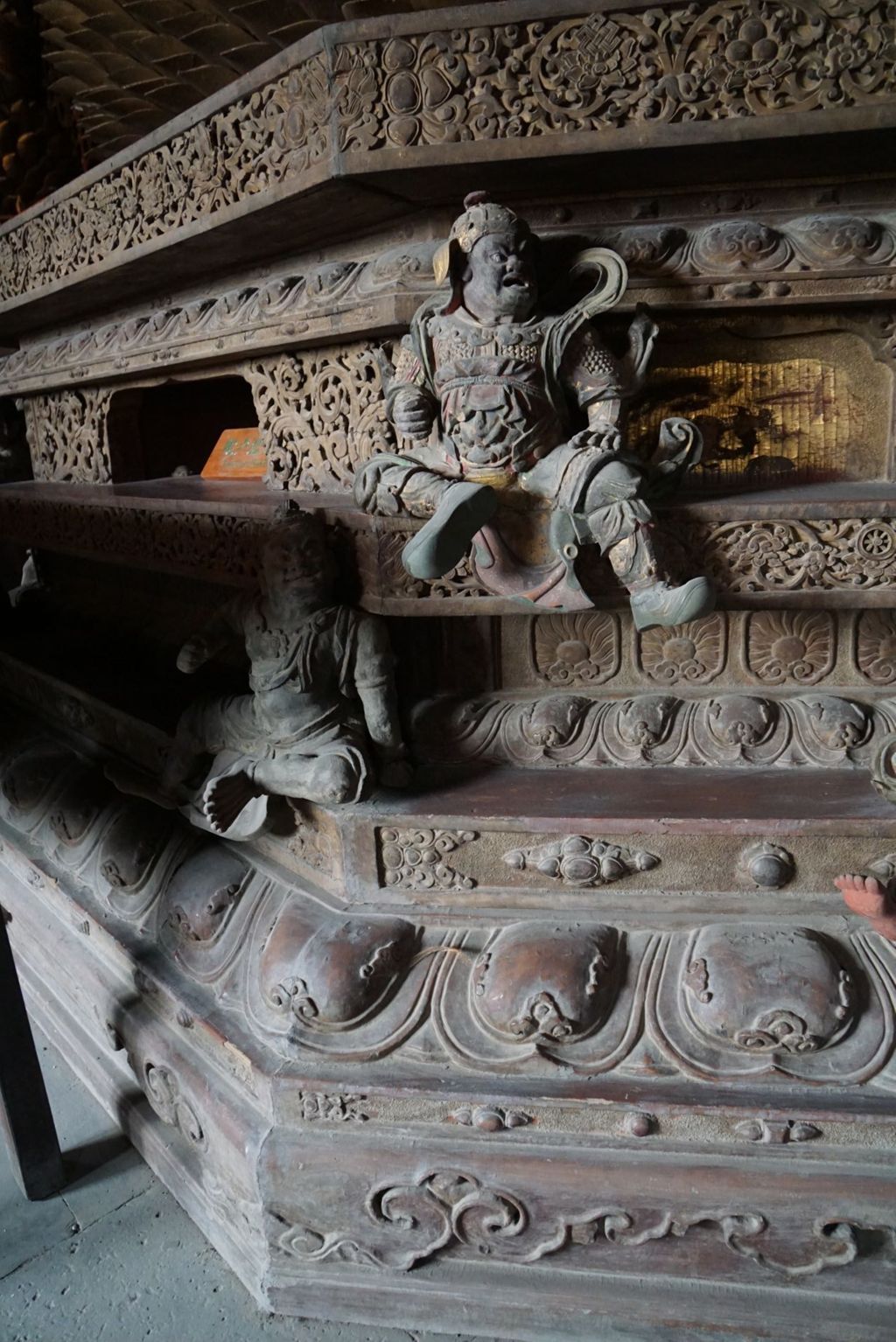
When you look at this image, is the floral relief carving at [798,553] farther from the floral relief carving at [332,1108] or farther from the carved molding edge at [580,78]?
the floral relief carving at [332,1108]

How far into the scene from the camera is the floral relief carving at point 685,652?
8.04 ft

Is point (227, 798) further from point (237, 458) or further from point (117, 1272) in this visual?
point (237, 458)

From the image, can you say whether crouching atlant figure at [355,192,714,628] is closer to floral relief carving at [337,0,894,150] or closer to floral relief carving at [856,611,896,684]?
floral relief carving at [337,0,894,150]

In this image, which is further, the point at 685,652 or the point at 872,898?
the point at 685,652

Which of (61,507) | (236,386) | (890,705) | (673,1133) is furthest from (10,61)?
(673,1133)

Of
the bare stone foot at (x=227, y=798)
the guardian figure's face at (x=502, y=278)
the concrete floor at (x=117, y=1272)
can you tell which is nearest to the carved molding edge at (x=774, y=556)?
the guardian figure's face at (x=502, y=278)

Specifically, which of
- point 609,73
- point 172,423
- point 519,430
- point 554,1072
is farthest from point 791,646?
point 172,423

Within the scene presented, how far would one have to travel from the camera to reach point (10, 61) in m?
4.83

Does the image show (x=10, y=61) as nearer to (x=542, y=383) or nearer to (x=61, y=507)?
(x=61, y=507)

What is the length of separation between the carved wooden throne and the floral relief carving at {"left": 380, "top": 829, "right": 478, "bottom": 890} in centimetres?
1

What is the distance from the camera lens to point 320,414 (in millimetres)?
2586

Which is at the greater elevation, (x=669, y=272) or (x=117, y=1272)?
(x=669, y=272)

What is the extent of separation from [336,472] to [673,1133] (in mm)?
1888

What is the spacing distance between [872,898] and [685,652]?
83 centimetres
